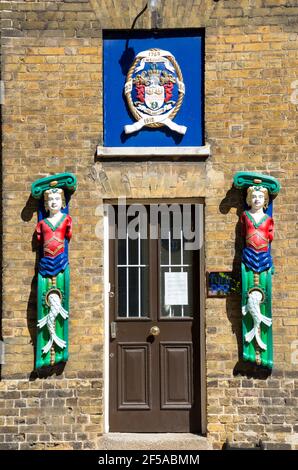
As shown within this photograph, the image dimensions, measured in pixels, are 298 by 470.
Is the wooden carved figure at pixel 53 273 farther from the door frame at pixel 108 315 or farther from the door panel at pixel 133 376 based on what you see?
the door panel at pixel 133 376

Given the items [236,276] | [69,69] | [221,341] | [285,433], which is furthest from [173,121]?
[285,433]

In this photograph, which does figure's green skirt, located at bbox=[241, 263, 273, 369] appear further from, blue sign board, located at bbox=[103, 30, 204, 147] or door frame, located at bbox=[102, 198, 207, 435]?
blue sign board, located at bbox=[103, 30, 204, 147]

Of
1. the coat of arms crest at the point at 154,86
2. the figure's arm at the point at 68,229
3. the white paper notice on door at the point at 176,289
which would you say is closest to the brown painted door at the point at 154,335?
the white paper notice on door at the point at 176,289

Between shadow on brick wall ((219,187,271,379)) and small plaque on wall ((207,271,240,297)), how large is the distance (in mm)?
64

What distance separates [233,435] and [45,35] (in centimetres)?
510

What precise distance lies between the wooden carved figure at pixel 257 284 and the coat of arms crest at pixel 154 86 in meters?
1.42

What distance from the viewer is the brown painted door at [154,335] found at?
778 centimetres

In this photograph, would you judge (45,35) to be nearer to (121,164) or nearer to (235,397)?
(121,164)

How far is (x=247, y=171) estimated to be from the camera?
305 inches

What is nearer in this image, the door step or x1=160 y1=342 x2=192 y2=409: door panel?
the door step

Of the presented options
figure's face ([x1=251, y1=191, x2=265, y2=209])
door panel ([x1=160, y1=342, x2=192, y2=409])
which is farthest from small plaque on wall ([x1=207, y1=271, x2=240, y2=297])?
figure's face ([x1=251, y1=191, x2=265, y2=209])

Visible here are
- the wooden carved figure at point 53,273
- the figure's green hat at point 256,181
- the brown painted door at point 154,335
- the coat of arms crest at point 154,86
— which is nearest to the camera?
the wooden carved figure at point 53,273

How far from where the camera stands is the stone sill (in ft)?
25.6

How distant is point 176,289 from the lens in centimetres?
793
